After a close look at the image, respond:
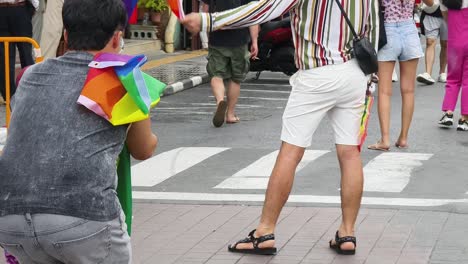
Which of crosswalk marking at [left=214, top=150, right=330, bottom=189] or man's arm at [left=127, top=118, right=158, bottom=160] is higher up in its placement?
man's arm at [left=127, top=118, right=158, bottom=160]

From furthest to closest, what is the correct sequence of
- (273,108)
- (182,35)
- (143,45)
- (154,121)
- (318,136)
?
(182,35) → (143,45) → (273,108) → (154,121) → (318,136)

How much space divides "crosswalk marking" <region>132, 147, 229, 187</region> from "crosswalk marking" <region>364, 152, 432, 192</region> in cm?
153

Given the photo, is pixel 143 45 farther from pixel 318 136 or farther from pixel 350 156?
pixel 350 156

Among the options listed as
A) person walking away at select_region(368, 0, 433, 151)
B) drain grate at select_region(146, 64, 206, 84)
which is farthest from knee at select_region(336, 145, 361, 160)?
drain grate at select_region(146, 64, 206, 84)

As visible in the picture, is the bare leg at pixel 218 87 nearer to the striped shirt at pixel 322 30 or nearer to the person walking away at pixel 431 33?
the person walking away at pixel 431 33

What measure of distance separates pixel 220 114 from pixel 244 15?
5939 millimetres

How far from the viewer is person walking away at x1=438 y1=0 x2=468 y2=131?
1179 centimetres

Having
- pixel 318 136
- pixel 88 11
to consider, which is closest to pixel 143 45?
pixel 318 136

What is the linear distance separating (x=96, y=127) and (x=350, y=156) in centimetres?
310

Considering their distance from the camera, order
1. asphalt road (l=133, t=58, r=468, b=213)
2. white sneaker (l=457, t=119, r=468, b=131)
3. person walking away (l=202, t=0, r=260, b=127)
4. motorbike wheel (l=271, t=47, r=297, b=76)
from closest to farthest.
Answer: asphalt road (l=133, t=58, r=468, b=213)
white sneaker (l=457, t=119, r=468, b=131)
person walking away (l=202, t=0, r=260, b=127)
motorbike wheel (l=271, t=47, r=297, b=76)

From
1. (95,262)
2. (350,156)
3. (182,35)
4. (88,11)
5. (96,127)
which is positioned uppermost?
(88,11)

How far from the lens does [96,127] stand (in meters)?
3.87

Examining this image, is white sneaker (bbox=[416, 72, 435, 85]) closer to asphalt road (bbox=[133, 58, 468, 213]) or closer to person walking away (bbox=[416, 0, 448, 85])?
person walking away (bbox=[416, 0, 448, 85])

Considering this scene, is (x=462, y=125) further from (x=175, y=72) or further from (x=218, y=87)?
(x=175, y=72)
